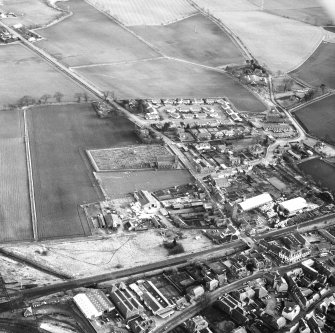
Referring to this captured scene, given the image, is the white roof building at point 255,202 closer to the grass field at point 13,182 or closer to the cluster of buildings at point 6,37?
the grass field at point 13,182

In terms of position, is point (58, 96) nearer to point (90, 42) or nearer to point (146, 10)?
point (90, 42)

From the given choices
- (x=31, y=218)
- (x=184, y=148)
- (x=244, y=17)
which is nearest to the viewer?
(x=31, y=218)

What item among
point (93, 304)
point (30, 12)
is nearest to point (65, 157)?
point (93, 304)

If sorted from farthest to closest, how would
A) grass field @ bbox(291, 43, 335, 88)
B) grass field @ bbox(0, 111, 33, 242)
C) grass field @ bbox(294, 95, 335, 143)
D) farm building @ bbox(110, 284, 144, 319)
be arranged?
grass field @ bbox(291, 43, 335, 88), grass field @ bbox(294, 95, 335, 143), grass field @ bbox(0, 111, 33, 242), farm building @ bbox(110, 284, 144, 319)

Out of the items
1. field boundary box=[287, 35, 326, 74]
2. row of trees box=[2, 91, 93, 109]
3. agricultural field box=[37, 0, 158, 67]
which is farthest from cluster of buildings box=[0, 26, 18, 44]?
field boundary box=[287, 35, 326, 74]

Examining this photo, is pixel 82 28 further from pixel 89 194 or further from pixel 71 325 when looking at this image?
pixel 71 325

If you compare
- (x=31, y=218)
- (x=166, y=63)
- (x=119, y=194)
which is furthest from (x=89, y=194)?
(x=166, y=63)

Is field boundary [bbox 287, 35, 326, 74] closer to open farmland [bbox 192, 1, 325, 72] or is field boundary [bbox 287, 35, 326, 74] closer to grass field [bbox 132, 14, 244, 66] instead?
open farmland [bbox 192, 1, 325, 72]
